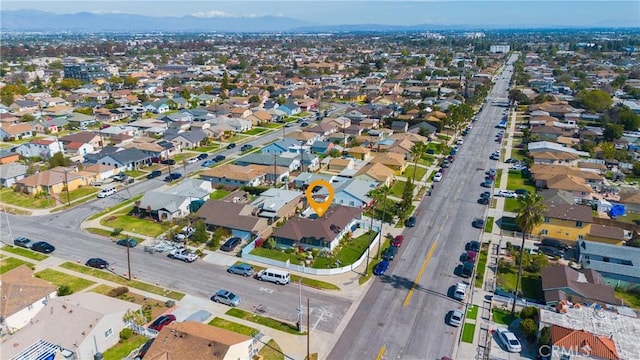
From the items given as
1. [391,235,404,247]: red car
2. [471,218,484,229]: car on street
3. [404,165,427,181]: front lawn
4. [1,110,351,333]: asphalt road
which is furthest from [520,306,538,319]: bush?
[404,165,427,181]: front lawn

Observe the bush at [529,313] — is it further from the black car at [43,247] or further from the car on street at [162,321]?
the black car at [43,247]

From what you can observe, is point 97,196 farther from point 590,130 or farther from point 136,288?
point 590,130

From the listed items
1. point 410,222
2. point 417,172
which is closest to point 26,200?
point 410,222

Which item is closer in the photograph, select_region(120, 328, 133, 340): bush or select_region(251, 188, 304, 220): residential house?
select_region(120, 328, 133, 340): bush

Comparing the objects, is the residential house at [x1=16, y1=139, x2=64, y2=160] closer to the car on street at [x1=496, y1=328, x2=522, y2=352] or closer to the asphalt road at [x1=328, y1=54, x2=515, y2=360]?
the asphalt road at [x1=328, y1=54, x2=515, y2=360]

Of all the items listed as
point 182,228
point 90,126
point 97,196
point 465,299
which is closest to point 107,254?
point 182,228
